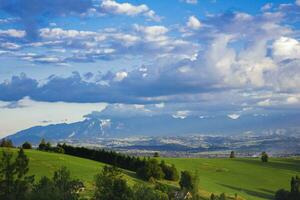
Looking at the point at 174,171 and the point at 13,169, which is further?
the point at 174,171

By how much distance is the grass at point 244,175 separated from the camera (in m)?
132

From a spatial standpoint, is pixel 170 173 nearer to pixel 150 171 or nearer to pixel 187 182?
pixel 150 171

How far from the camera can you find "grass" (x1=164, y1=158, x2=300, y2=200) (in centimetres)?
13195

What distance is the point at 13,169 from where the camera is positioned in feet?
232

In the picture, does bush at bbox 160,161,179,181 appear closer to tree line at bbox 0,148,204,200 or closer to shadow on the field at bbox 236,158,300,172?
tree line at bbox 0,148,204,200

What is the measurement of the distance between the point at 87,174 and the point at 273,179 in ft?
210

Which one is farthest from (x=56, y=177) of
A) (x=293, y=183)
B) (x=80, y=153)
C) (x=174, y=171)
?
(x=80, y=153)

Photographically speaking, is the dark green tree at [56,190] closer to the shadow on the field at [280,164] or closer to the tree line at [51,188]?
the tree line at [51,188]

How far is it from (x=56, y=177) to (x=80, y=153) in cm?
8342

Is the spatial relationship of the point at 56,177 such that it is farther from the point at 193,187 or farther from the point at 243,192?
the point at 243,192

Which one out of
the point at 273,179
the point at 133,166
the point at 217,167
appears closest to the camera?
the point at 133,166

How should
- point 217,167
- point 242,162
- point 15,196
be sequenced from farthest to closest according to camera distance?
1. point 242,162
2. point 217,167
3. point 15,196

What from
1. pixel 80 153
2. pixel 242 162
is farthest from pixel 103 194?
pixel 242 162

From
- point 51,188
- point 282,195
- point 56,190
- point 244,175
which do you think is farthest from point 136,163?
point 56,190
